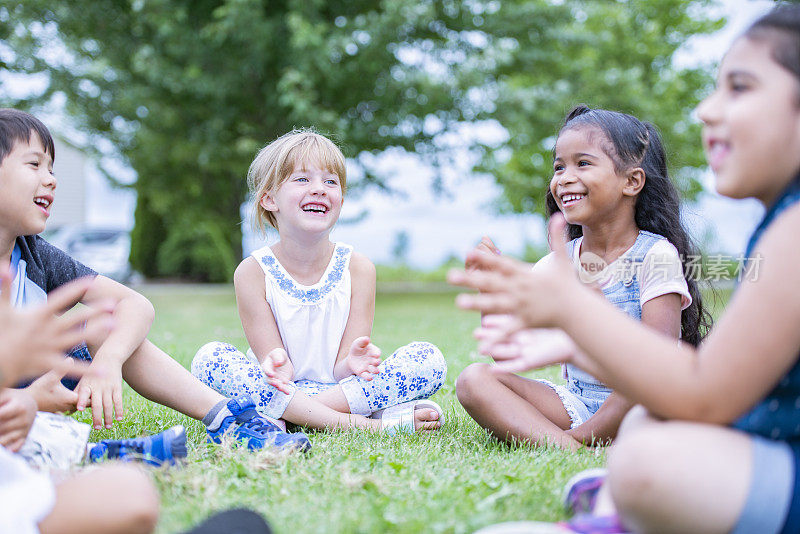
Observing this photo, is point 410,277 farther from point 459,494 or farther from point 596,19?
point 459,494

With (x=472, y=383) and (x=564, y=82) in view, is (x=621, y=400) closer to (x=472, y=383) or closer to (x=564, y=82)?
(x=472, y=383)

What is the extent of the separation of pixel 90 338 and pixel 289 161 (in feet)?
4.41

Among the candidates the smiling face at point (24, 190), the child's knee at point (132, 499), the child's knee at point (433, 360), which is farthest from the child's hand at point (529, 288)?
the child's knee at point (433, 360)

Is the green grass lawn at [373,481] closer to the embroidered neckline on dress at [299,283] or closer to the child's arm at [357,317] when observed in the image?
the child's arm at [357,317]

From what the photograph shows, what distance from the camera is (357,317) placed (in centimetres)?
334

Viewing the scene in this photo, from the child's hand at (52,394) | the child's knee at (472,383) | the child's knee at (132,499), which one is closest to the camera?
the child's knee at (132,499)

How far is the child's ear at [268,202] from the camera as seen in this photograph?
342 centimetres

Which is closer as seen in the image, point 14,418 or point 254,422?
point 14,418

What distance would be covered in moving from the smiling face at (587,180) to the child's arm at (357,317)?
39.2 inches

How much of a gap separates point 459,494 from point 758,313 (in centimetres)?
92

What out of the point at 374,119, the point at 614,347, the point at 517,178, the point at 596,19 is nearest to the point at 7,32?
the point at 374,119

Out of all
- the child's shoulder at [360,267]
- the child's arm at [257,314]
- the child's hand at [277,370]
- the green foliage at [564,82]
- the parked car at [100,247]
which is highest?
the green foliage at [564,82]

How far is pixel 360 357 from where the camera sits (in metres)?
3.06

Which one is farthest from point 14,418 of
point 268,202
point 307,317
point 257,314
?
point 268,202
